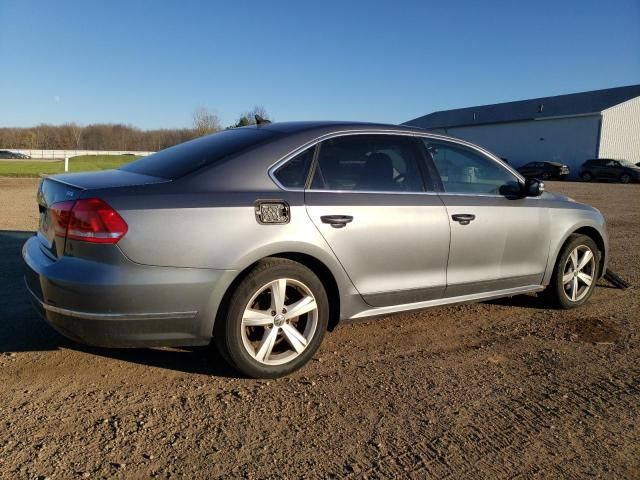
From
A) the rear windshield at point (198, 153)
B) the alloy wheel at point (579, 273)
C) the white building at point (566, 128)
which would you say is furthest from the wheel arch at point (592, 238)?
the white building at point (566, 128)

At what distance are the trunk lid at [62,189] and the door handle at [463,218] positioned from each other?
7.09 ft

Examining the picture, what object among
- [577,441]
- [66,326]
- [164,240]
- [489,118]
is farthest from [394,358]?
[489,118]

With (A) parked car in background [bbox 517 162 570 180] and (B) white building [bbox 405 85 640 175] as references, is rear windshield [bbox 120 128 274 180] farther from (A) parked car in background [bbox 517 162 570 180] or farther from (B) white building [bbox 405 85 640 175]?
(A) parked car in background [bbox 517 162 570 180]

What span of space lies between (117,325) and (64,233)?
0.61 metres

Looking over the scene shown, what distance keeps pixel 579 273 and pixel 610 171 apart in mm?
33180

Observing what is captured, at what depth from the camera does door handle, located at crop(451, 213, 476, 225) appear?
403 centimetres

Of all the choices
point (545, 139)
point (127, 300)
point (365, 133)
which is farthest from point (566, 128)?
point (127, 300)

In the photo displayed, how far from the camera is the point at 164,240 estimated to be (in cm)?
292

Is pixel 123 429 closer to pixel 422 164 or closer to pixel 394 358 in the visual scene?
pixel 394 358

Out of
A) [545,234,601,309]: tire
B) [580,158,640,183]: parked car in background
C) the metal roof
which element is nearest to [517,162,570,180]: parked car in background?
[580,158,640,183]: parked car in background

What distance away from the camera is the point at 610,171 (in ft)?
110

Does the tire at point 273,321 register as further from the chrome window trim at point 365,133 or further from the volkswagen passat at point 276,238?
the chrome window trim at point 365,133

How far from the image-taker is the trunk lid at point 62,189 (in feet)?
9.89

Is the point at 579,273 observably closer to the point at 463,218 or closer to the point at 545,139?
the point at 463,218
